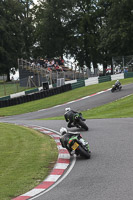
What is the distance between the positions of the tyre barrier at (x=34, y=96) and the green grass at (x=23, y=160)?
16977mm

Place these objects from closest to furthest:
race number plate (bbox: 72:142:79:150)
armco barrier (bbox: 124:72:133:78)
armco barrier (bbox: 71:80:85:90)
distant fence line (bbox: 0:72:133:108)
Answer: race number plate (bbox: 72:142:79:150)
distant fence line (bbox: 0:72:133:108)
armco barrier (bbox: 71:80:85:90)
armco barrier (bbox: 124:72:133:78)

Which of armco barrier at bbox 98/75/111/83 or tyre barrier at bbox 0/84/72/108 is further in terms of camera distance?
armco barrier at bbox 98/75/111/83

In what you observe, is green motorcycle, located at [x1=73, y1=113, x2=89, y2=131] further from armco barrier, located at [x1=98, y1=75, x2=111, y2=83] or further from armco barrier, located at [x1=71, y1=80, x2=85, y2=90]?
armco barrier, located at [x1=98, y1=75, x2=111, y2=83]

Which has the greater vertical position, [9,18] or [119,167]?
[9,18]

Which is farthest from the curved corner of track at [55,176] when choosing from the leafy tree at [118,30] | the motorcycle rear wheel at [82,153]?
the leafy tree at [118,30]

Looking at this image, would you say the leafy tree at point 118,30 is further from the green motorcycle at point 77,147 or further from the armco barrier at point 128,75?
the green motorcycle at point 77,147

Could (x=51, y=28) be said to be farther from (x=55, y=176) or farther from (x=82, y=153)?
(x=55, y=176)

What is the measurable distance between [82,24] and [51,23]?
22.1 feet

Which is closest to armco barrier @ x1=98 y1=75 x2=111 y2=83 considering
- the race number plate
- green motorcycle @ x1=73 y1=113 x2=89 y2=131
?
green motorcycle @ x1=73 y1=113 x2=89 y2=131

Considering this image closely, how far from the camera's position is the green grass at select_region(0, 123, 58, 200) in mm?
7023

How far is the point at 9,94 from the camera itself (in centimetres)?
3319

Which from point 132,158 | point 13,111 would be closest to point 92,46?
point 13,111

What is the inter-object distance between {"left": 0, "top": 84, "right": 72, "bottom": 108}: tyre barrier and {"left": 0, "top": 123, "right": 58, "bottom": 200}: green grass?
17.0 metres

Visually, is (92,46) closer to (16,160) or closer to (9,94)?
(9,94)
